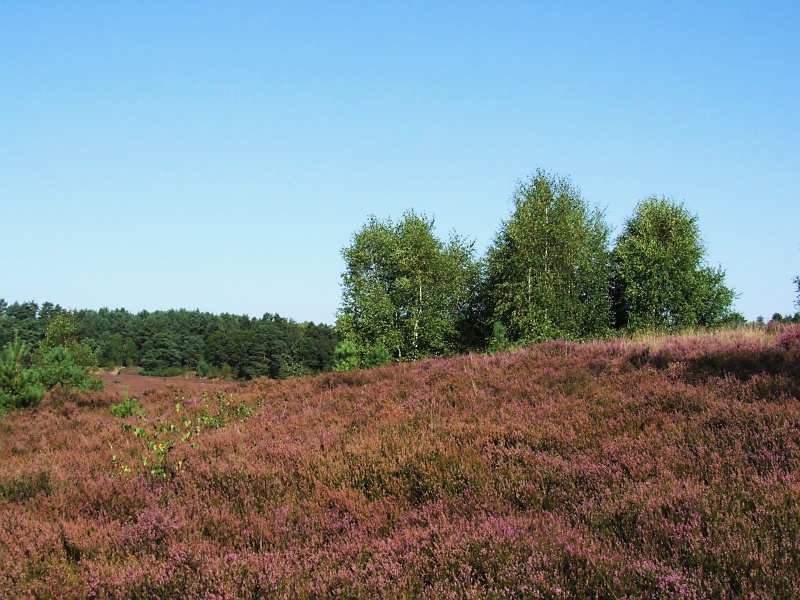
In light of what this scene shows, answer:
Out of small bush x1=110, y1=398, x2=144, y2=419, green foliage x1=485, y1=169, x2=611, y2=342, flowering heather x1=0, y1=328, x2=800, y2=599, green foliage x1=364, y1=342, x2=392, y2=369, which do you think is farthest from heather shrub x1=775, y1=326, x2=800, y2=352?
green foliage x1=485, y1=169, x2=611, y2=342

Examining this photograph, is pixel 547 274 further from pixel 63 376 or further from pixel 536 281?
pixel 63 376

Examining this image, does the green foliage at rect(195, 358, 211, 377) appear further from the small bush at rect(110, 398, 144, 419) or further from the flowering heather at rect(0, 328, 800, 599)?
the flowering heather at rect(0, 328, 800, 599)

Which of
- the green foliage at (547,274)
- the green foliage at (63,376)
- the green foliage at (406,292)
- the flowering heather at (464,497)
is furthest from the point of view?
the green foliage at (406,292)

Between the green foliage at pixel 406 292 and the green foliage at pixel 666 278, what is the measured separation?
9.45m

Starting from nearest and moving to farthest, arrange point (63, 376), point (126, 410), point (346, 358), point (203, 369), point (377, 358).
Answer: point (126, 410) → point (63, 376) → point (377, 358) → point (346, 358) → point (203, 369)

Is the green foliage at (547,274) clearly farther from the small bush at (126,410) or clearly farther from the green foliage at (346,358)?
the small bush at (126,410)

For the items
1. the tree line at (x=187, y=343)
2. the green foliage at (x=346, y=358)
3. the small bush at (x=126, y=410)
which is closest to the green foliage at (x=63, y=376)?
the small bush at (x=126, y=410)

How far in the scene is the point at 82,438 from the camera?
10.8m

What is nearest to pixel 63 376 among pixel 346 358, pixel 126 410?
Answer: pixel 126 410

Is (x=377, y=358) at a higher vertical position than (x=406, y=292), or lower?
lower

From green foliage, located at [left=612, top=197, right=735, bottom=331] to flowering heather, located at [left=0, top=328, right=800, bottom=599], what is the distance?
2064cm

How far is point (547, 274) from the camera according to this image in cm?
2833

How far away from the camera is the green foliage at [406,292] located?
3425 cm

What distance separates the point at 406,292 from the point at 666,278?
47.0ft
